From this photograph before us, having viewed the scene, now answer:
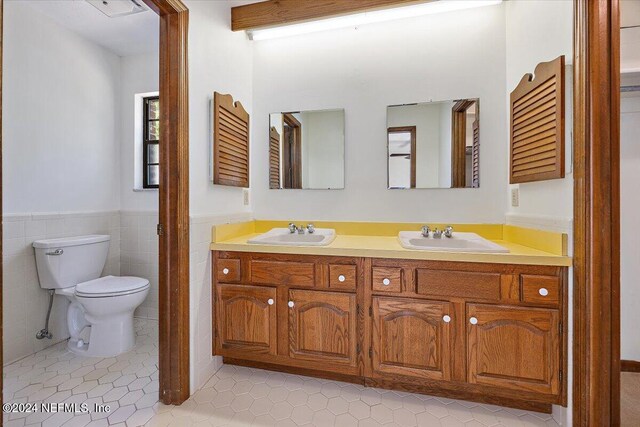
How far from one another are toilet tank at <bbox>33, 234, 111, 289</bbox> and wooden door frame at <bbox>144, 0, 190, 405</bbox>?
42.4 inches

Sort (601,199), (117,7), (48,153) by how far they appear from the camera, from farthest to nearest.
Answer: (48,153) < (117,7) < (601,199)

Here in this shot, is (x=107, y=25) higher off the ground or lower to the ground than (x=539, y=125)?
higher

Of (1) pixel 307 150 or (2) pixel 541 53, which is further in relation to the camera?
(1) pixel 307 150

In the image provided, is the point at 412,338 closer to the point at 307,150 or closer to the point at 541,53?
the point at 307,150

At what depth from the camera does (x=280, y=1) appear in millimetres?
2025

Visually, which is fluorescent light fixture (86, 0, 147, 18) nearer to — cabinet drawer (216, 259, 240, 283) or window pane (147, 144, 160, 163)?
window pane (147, 144, 160, 163)

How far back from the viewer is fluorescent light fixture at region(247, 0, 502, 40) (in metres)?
→ 1.95

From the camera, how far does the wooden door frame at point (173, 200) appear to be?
61.7 inches

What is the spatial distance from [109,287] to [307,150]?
66.7 inches

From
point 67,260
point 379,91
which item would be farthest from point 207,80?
point 67,260

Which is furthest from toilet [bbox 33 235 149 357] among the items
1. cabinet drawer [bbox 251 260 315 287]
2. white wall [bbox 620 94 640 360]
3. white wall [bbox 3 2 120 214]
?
white wall [bbox 620 94 640 360]

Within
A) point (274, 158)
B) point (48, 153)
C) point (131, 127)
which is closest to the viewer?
point (48, 153)

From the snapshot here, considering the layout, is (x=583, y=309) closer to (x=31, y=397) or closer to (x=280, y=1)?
(x=280, y=1)

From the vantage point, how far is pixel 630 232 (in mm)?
1678
